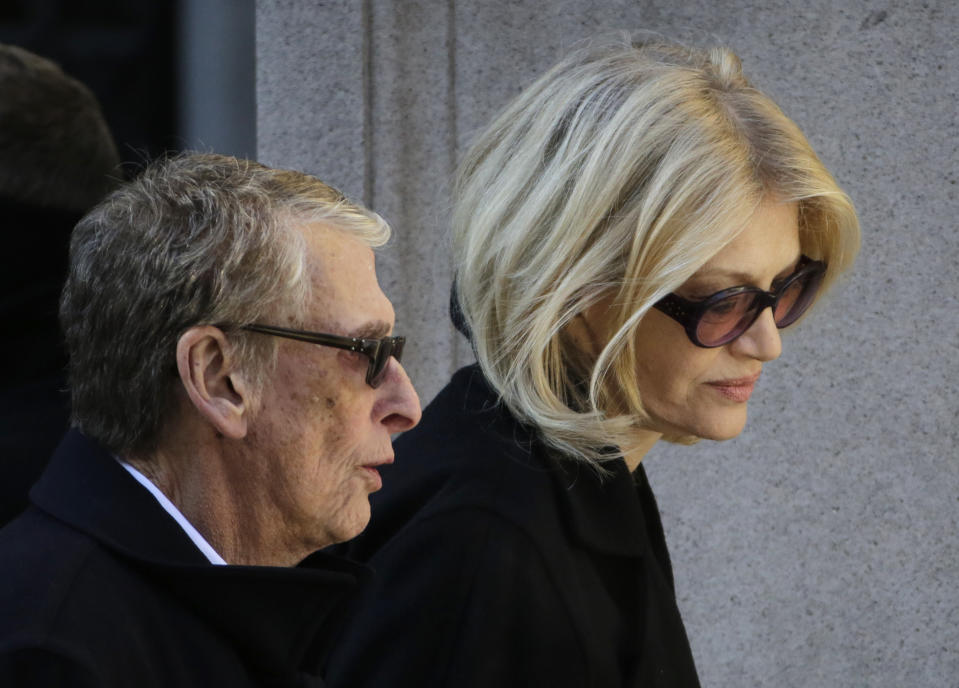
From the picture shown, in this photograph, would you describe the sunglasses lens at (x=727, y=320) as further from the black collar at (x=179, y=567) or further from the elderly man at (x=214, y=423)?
the black collar at (x=179, y=567)

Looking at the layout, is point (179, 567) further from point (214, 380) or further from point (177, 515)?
point (214, 380)

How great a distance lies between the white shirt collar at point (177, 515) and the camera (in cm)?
164

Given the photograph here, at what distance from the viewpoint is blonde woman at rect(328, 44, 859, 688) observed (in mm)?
1982

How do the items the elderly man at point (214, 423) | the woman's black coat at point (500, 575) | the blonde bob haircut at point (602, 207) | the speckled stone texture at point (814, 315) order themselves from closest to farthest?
the elderly man at point (214, 423)
the woman's black coat at point (500, 575)
the blonde bob haircut at point (602, 207)
the speckled stone texture at point (814, 315)

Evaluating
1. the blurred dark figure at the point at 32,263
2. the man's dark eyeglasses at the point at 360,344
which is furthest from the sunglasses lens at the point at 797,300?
the blurred dark figure at the point at 32,263

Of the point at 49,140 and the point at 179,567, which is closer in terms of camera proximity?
the point at 179,567

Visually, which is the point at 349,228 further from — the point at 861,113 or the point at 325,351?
→ the point at 861,113

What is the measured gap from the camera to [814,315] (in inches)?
136

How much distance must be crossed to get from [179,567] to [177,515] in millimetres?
119

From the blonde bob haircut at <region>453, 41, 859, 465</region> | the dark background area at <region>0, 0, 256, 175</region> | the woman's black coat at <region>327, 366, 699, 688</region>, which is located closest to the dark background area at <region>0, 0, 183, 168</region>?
the dark background area at <region>0, 0, 256, 175</region>

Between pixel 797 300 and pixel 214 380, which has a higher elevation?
pixel 214 380

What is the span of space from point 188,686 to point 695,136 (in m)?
1.25

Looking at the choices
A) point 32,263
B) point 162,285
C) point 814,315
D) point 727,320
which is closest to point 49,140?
point 32,263

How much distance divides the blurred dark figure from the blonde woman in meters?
0.75
